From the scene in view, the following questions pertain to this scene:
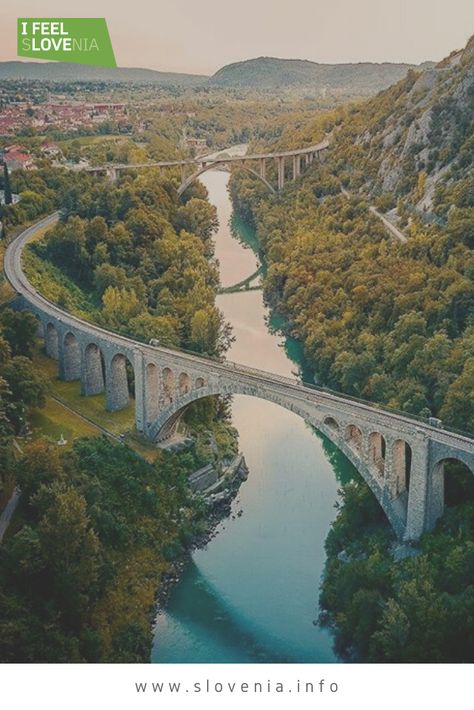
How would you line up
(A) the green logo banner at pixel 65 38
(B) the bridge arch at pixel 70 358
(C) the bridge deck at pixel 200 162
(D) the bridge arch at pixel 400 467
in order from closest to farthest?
1. (A) the green logo banner at pixel 65 38
2. (D) the bridge arch at pixel 400 467
3. (B) the bridge arch at pixel 70 358
4. (C) the bridge deck at pixel 200 162

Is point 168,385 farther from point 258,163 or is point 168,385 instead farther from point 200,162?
point 258,163

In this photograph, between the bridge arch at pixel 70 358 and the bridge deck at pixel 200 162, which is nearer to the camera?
the bridge arch at pixel 70 358

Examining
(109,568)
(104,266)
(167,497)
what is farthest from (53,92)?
(109,568)

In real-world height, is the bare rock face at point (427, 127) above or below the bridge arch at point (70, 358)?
above

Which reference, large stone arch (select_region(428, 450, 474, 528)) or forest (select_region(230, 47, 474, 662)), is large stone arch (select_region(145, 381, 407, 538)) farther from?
large stone arch (select_region(428, 450, 474, 528))

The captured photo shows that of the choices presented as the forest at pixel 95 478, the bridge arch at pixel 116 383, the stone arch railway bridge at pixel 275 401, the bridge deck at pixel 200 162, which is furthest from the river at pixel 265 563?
the bridge deck at pixel 200 162

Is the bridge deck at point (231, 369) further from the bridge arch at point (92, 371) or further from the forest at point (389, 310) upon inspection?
the forest at point (389, 310)

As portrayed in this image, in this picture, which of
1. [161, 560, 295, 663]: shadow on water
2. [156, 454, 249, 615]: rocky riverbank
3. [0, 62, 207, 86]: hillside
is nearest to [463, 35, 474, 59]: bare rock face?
[0, 62, 207, 86]: hillside

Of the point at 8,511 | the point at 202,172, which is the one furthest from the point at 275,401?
the point at 202,172
